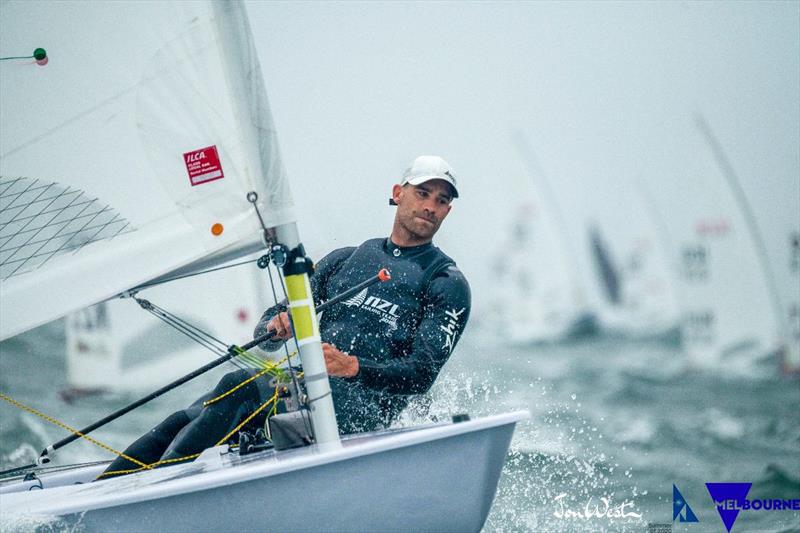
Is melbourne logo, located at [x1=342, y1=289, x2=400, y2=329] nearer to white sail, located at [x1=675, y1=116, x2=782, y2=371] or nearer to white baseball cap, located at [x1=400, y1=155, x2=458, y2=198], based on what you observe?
white baseball cap, located at [x1=400, y1=155, x2=458, y2=198]

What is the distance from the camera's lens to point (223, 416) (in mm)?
2980

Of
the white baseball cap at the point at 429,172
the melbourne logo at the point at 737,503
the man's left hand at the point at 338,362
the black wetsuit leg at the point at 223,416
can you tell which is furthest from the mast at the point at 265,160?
the melbourne logo at the point at 737,503

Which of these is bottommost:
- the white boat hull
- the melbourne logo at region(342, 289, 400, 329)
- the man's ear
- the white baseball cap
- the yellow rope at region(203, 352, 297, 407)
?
the white boat hull

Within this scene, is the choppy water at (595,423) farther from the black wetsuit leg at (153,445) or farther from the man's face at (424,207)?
the black wetsuit leg at (153,445)

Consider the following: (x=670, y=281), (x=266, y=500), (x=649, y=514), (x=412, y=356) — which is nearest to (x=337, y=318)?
(x=412, y=356)

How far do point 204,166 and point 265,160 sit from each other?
0.15 m

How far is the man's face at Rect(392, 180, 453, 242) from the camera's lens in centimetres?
327

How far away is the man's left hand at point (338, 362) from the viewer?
2.85m

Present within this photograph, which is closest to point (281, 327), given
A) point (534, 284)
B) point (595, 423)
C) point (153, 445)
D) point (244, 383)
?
point (244, 383)

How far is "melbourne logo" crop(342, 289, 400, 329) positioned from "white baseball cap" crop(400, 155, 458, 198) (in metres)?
0.35

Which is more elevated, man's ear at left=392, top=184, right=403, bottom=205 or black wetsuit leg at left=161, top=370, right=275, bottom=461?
man's ear at left=392, top=184, right=403, bottom=205

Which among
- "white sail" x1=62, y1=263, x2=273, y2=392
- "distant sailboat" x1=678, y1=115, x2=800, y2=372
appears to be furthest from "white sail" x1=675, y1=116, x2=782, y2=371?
"white sail" x1=62, y1=263, x2=273, y2=392

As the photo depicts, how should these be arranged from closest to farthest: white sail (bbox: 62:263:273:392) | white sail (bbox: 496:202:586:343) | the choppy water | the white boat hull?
1. the white boat hull
2. the choppy water
3. white sail (bbox: 62:263:273:392)
4. white sail (bbox: 496:202:586:343)

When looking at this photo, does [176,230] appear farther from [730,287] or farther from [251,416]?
[730,287]
